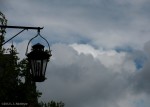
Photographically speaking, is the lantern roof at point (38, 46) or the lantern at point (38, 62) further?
the lantern roof at point (38, 46)

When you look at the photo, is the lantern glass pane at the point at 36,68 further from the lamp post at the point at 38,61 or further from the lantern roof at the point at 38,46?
the lantern roof at the point at 38,46

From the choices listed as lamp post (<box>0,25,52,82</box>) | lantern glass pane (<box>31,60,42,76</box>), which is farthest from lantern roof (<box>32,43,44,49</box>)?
lantern glass pane (<box>31,60,42,76</box>)

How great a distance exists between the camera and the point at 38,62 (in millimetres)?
10164

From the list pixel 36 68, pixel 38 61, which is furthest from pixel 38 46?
pixel 36 68

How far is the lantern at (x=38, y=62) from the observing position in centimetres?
1005

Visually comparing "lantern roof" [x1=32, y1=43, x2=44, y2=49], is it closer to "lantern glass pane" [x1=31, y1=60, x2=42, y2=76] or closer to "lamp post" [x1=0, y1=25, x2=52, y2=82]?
"lamp post" [x1=0, y1=25, x2=52, y2=82]

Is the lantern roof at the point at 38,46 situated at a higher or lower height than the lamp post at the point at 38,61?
higher

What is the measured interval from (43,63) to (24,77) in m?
22.8

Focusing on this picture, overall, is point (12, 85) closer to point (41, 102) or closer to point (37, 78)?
point (41, 102)

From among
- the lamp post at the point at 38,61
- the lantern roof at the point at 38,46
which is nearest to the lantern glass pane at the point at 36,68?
the lamp post at the point at 38,61

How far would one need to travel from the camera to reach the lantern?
33.0 feet

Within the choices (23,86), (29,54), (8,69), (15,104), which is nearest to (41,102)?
(23,86)

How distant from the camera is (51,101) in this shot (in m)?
43.9

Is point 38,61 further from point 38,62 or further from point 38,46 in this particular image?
point 38,46
